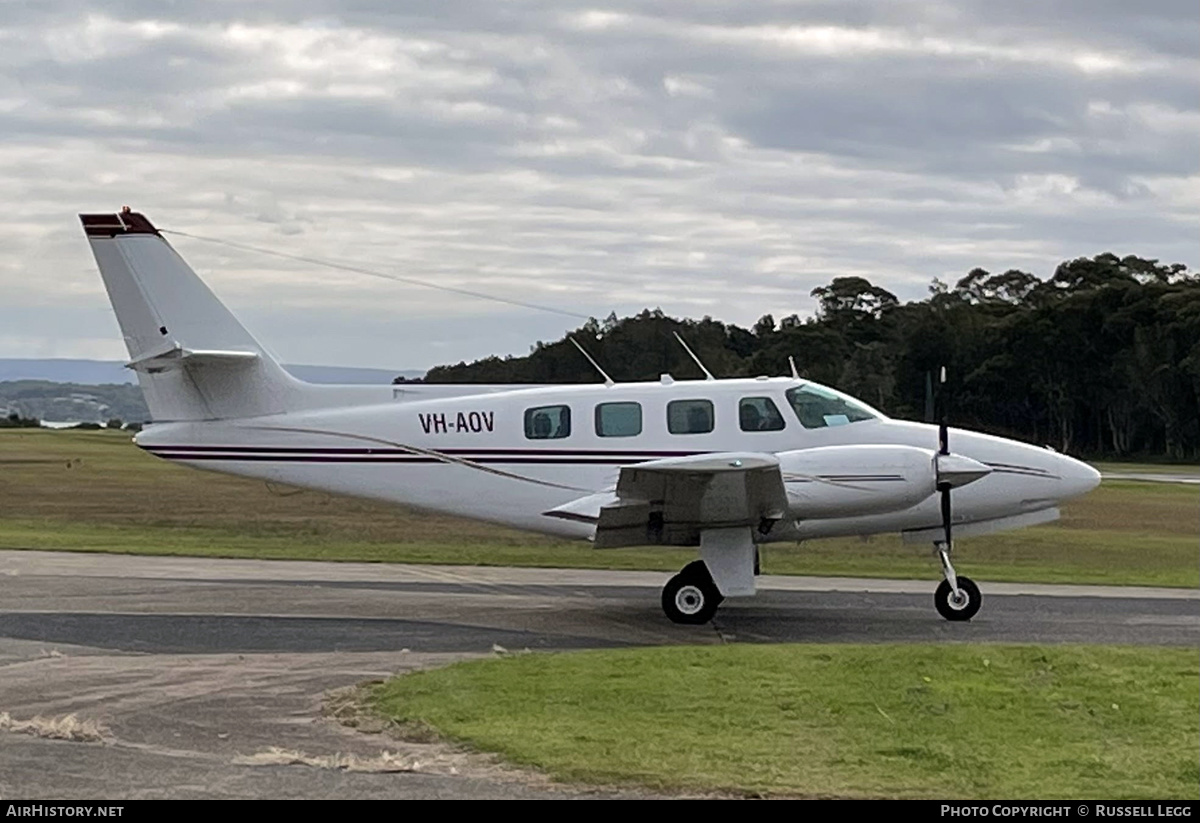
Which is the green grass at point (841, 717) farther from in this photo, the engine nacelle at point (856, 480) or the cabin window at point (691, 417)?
the cabin window at point (691, 417)

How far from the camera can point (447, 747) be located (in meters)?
10.3

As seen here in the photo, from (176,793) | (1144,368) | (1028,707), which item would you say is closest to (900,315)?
(1144,368)

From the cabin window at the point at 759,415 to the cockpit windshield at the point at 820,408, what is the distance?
0.23 m

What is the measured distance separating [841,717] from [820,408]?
25.9ft

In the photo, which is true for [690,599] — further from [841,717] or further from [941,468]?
[841,717]

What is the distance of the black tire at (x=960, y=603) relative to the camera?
1812cm

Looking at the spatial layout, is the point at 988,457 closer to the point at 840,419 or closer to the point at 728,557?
the point at 840,419

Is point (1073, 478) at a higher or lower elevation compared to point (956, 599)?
higher

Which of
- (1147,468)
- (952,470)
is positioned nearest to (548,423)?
(952,470)

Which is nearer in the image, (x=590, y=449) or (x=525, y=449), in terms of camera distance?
(x=590, y=449)

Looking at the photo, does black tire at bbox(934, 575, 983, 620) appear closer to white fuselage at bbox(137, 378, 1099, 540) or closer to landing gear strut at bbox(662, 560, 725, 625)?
white fuselage at bbox(137, 378, 1099, 540)

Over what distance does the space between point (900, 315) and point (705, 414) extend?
26.6m

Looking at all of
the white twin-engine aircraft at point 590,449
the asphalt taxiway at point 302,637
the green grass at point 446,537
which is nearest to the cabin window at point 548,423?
the white twin-engine aircraft at point 590,449

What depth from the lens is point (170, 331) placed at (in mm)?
19766
